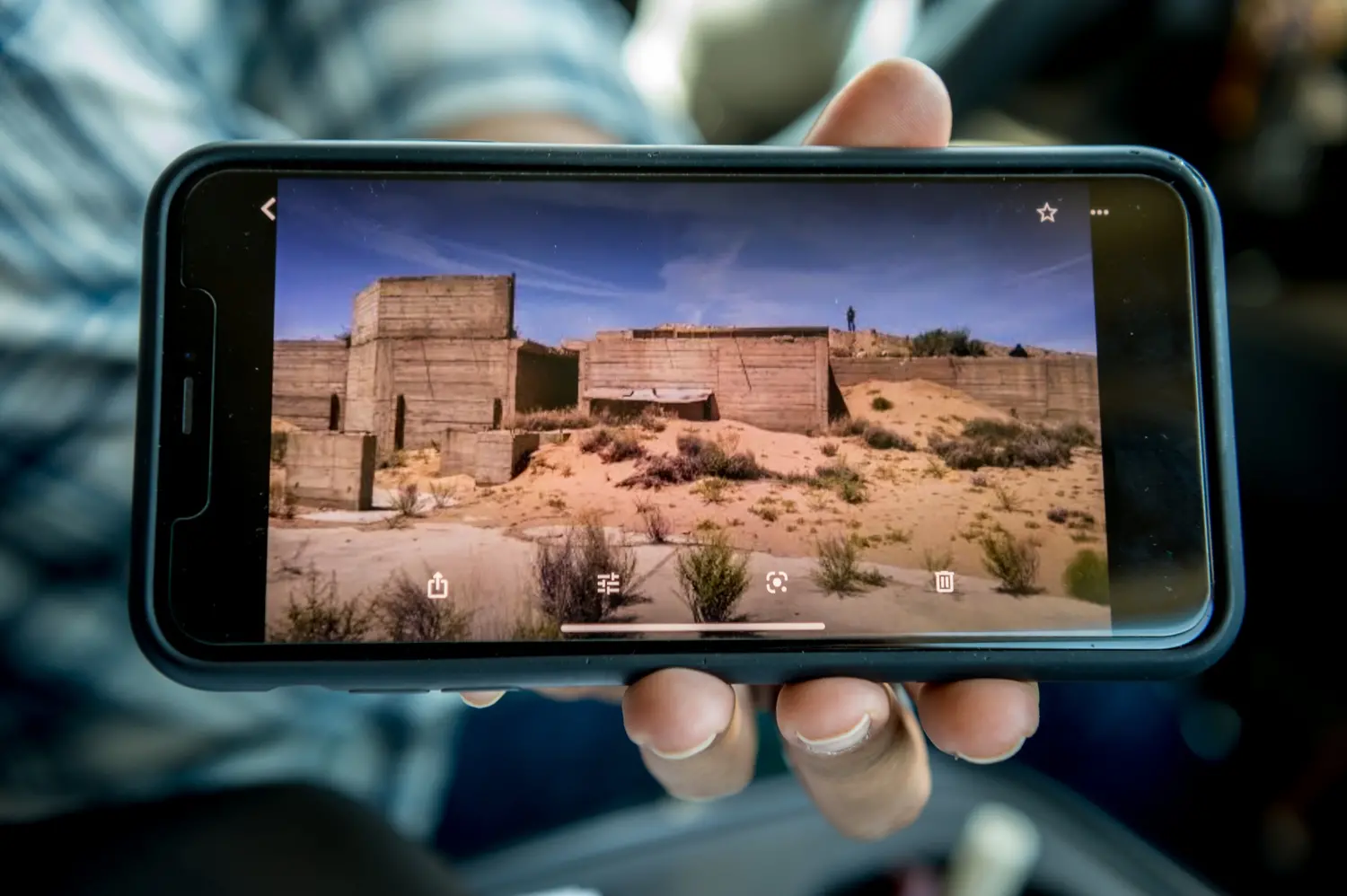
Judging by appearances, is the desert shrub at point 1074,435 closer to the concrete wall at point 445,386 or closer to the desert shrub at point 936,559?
the desert shrub at point 936,559

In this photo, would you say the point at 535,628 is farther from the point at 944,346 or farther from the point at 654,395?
the point at 944,346

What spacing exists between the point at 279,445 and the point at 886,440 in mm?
414

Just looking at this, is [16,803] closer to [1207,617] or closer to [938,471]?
[938,471]

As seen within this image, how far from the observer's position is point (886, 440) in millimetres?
493

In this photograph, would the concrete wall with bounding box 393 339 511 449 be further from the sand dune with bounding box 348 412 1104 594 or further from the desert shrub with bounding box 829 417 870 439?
the desert shrub with bounding box 829 417 870 439

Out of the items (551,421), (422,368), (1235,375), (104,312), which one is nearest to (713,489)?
(551,421)

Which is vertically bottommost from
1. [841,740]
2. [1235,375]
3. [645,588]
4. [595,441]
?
[841,740]

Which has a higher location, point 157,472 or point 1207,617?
point 157,472

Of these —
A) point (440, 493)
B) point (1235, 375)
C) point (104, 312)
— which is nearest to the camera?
point (440, 493)

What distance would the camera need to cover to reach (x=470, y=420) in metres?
0.50

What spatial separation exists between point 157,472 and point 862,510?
0.48 metres

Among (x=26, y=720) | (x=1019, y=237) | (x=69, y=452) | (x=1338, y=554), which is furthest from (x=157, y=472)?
(x=1338, y=554)

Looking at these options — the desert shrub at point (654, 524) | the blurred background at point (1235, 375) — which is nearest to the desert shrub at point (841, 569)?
the desert shrub at point (654, 524)

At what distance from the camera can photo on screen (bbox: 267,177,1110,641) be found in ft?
1.62
